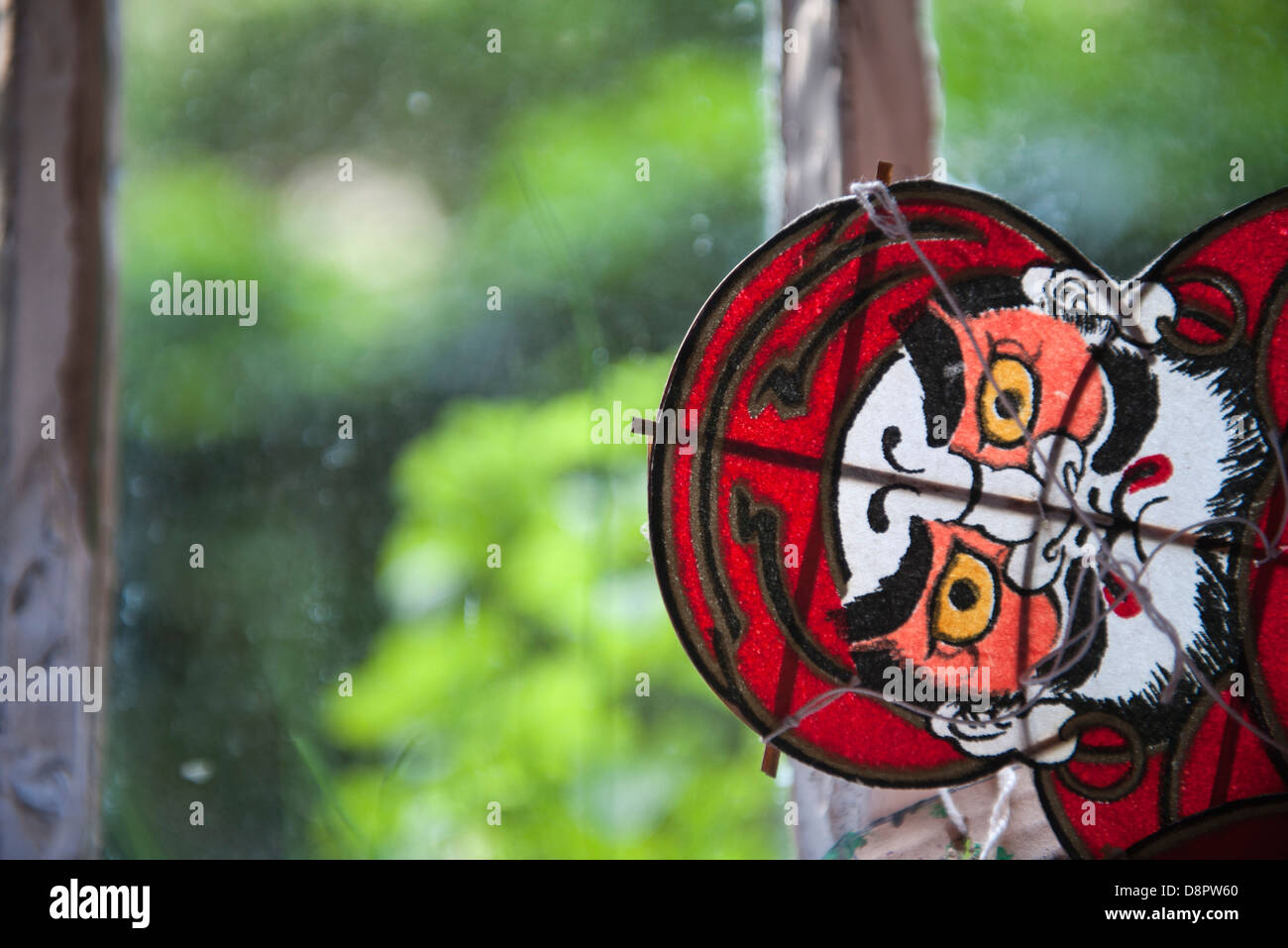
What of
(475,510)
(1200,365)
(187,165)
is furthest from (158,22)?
(1200,365)

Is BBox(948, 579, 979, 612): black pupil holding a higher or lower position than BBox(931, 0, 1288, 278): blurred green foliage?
lower

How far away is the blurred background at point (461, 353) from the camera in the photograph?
0.92m

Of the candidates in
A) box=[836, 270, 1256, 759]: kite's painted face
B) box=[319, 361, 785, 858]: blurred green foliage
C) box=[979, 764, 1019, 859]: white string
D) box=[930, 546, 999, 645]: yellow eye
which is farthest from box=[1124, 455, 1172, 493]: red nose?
box=[319, 361, 785, 858]: blurred green foliage

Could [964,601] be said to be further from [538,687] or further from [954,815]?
[538,687]

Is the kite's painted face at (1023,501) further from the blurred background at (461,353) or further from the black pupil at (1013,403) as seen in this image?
the blurred background at (461,353)

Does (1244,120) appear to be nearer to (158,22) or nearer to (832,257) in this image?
(832,257)

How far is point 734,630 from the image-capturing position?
0.68m

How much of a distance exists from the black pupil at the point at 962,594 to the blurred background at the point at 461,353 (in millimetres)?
329

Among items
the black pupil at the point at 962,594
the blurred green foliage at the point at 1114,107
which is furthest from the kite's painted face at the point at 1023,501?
the blurred green foliage at the point at 1114,107

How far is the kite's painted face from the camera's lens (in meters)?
0.69

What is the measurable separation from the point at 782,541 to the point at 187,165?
0.78 m

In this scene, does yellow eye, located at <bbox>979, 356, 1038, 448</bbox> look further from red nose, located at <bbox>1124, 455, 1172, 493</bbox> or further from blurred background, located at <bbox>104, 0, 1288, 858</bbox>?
blurred background, located at <bbox>104, 0, 1288, 858</bbox>

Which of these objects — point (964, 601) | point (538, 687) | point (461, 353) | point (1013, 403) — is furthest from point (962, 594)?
point (461, 353)

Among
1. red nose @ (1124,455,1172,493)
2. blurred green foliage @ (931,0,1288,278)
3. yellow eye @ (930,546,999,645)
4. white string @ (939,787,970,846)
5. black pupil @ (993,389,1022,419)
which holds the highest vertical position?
blurred green foliage @ (931,0,1288,278)
